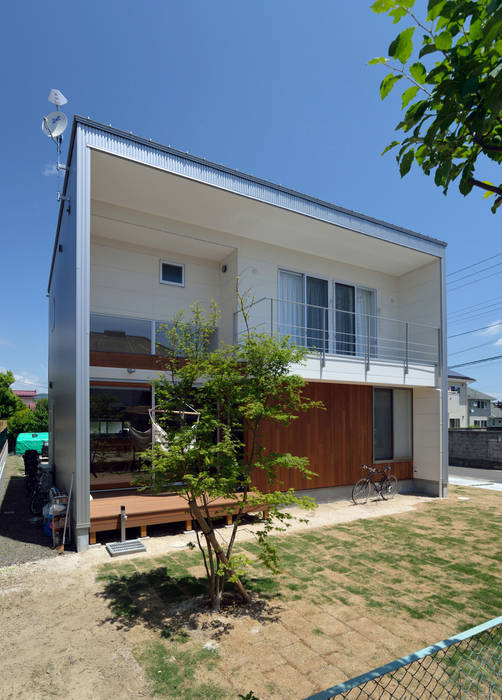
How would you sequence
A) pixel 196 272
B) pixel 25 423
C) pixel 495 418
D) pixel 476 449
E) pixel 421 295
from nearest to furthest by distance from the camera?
pixel 196 272, pixel 421 295, pixel 476 449, pixel 25 423, pixel 495 418

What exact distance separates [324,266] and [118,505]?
7.51m

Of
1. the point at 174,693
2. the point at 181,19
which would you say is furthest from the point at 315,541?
the point at 181,19

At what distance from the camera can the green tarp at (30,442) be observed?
16422 mm

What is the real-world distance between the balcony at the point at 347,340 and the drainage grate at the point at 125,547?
4285 mm

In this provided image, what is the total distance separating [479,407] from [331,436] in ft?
143

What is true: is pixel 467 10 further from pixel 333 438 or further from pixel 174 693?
pixel 333 438

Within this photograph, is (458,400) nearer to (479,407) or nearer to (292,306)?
(479,407)

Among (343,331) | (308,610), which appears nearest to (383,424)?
(343,331)

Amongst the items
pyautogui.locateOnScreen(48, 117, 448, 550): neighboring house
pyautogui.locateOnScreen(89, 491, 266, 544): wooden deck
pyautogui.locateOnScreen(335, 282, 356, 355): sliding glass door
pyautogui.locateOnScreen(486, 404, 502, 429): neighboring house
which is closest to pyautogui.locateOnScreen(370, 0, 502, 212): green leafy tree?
pyautogui.locateOnScreen(89, 491, 266, 544): wooden deck

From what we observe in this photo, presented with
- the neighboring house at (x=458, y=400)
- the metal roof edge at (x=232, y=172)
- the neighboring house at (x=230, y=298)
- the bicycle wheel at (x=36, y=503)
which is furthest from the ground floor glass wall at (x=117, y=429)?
the neighboring house at (x=458, y=400)

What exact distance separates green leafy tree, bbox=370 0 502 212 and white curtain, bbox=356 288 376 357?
9540mm

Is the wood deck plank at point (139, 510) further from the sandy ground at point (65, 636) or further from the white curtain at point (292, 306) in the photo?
the white curtain at point (292, 306)

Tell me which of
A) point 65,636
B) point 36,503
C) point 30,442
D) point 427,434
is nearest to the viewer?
point 65,636

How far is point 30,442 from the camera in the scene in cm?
1658
